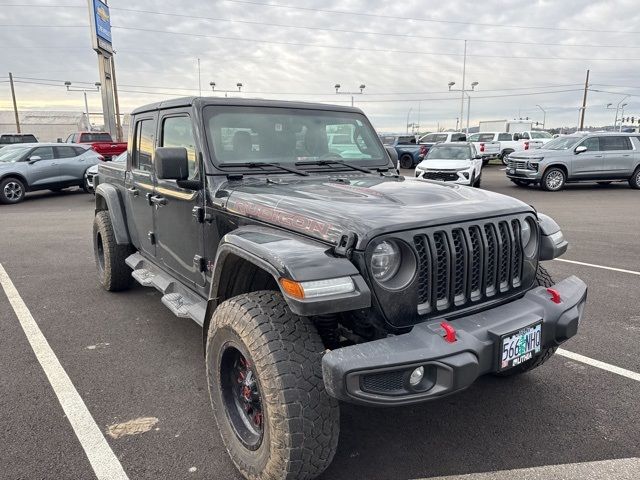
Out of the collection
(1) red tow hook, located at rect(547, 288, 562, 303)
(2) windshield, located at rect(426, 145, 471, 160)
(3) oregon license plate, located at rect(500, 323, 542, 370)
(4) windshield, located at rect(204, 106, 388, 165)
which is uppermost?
(4) windshield, located at rect(204, 106, 388, 165)

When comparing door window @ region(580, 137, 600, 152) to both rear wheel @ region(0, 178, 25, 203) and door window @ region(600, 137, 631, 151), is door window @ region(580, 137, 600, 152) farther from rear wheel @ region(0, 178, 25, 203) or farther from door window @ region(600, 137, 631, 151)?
rear wheel @ region(0, 178, 25, 203)

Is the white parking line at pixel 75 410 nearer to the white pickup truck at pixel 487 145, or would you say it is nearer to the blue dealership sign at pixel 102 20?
the blue dealership sign at pixel 102 20

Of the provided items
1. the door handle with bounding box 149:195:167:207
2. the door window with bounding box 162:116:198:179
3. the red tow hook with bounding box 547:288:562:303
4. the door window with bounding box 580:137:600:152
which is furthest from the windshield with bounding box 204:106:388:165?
the door window with bounding box 580:137:600:152

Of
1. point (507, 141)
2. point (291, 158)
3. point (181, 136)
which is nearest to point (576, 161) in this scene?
point (507, 141)

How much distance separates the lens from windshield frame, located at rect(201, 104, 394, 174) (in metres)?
3.31

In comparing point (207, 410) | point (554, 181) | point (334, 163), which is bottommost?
point (207, 410)

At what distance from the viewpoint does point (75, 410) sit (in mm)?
3070

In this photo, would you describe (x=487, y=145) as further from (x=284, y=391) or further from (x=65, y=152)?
(x=284, y=391)

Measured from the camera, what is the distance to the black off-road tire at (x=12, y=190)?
12945mm

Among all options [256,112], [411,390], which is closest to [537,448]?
[411,390]

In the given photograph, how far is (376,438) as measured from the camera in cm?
281

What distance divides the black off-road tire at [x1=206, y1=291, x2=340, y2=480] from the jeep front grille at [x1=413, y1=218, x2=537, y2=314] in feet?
2.01

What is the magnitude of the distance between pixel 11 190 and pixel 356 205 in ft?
44.3

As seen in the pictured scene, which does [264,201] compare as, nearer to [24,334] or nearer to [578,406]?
[578,406]
